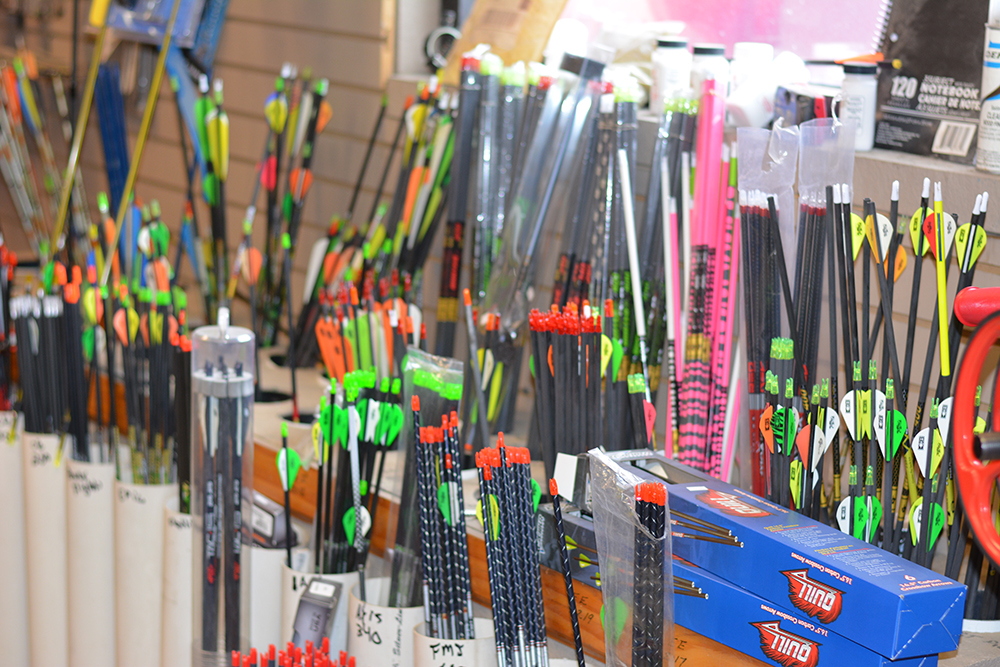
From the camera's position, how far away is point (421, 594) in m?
1.34

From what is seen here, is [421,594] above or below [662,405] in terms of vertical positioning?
below

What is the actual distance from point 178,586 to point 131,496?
0.57 ft

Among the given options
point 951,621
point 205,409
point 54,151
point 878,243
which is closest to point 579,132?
point 878,243

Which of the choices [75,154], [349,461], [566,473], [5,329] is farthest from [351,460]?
[75,154]

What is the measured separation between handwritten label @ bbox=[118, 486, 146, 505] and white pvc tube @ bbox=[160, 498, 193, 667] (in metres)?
0.08

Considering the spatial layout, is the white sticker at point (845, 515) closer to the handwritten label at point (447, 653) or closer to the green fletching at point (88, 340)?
the handwritten label at point (447, 653)

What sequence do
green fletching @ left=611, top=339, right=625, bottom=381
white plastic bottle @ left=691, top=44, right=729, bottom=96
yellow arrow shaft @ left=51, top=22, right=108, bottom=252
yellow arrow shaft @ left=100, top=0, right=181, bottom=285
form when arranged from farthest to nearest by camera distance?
yellow arrow shaft @ left=51, top=22, right=108, bottom=252 < yellow arrow shaft @ left=100, top=0, right=181, bottom=285 < white plastic bottle @ left=691, top=44, right=729, bottom=96 < green fletching @ left=611, top=339, right=625, bottom=381

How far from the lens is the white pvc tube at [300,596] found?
141cm

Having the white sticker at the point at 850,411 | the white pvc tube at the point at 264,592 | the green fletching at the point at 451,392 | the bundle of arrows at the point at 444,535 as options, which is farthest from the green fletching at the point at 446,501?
the white sticker at the point at 850,411

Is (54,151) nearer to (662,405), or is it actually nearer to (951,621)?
(662,405)

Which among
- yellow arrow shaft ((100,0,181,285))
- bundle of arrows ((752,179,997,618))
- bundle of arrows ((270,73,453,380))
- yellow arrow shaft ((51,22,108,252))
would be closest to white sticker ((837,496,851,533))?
bundle of arrows ((752,179,997,618))

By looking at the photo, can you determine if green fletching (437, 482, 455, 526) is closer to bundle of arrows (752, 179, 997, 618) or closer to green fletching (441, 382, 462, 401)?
green fletching (441, 382, 462, 401)

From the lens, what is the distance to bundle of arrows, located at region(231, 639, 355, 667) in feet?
3.98

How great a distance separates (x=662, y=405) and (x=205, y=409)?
699 millimetres
